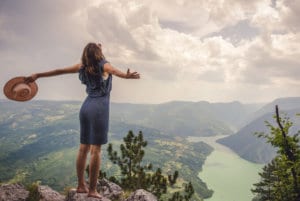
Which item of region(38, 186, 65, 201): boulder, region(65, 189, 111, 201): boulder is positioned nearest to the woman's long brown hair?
region(65, 189, 111, 201): boulder

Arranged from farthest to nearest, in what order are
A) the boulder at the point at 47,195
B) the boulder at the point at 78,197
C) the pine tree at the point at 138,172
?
the pine tree at the point at 138,172, the boulder at the point at 47,195, the boulder at the point at 78,197

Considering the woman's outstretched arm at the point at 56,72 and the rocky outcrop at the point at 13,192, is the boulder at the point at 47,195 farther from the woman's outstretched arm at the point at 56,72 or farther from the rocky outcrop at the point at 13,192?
the woman's outstretched arm at the point at 56,72

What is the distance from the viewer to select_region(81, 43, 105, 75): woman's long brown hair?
202 inches

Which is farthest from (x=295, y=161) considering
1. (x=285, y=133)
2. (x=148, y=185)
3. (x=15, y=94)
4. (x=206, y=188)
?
(x=206, y=188)

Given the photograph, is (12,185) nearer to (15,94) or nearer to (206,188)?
(15,94)

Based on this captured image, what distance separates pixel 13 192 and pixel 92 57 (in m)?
4.76

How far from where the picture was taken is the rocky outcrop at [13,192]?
22.5ft

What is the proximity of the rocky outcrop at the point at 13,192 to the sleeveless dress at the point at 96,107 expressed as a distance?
3272 mm

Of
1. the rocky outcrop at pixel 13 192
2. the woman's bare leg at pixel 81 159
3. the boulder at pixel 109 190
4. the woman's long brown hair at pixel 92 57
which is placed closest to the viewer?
the woman's long brown hair at pixel 92 57

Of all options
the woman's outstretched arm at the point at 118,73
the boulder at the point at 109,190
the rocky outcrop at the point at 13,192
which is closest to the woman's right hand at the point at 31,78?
the woman's outstretched arm at the point at 118,73

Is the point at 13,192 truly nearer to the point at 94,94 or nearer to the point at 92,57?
the point at 94,94

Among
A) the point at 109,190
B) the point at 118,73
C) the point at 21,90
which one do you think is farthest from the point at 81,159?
the point at 109,190

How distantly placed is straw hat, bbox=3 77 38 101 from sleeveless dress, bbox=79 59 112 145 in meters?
1.11

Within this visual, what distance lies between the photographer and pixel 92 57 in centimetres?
515
